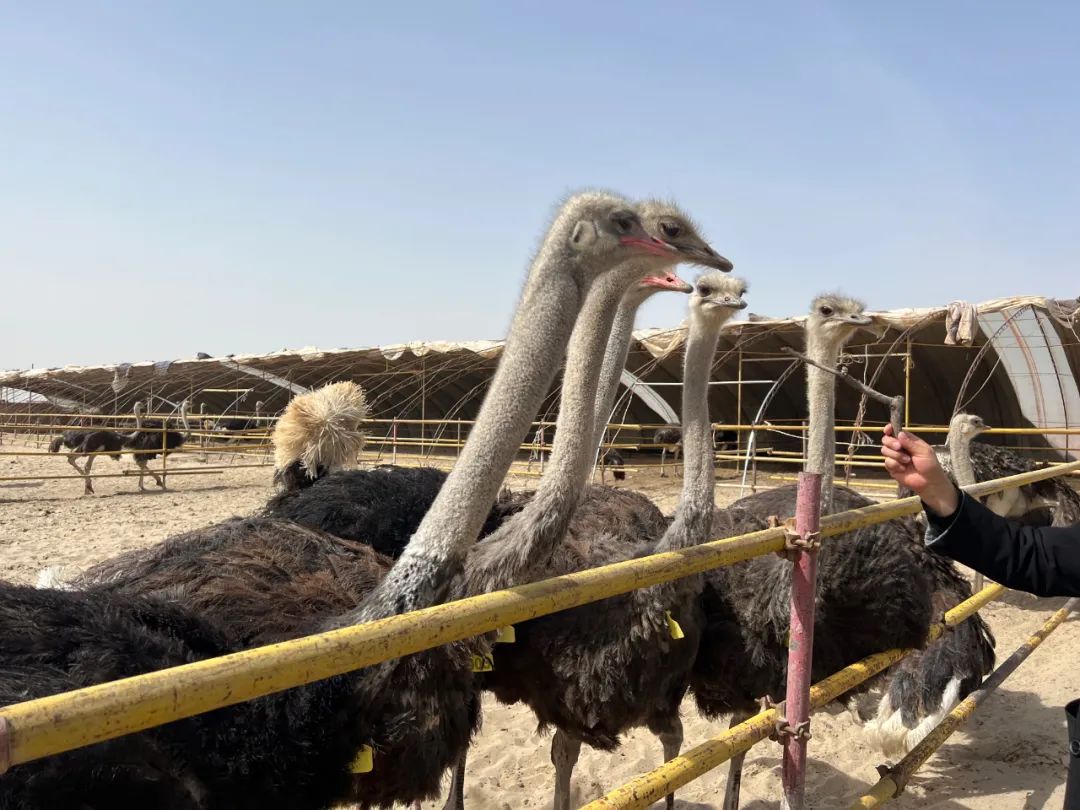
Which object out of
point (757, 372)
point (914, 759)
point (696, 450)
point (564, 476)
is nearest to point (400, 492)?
point (696, 450)

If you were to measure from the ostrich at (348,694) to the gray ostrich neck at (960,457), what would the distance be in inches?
182

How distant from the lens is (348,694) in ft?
6.31

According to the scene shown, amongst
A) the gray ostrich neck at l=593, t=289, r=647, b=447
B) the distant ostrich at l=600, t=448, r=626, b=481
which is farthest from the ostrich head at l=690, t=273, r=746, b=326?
the distant ostrich at l=600, t=448, r=626, b=481

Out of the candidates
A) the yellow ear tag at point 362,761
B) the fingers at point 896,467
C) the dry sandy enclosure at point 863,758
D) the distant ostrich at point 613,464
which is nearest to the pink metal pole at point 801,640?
the fingers at point 896,467

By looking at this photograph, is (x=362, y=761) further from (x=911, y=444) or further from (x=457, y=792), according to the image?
(x=457, y=792)

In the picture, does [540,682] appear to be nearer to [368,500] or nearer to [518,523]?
[518,523]

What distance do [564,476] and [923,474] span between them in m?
1.02

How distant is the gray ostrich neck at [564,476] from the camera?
7.86ft

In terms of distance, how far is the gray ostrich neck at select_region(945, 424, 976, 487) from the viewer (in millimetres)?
6207

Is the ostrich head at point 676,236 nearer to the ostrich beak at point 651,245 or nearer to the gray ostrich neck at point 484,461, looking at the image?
the ostrich beak at point 651,245

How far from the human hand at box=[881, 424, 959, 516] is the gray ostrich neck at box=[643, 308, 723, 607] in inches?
38.1

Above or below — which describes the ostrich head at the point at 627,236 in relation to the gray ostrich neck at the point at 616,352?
above

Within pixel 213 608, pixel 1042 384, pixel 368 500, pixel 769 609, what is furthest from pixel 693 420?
pixel 1042 384

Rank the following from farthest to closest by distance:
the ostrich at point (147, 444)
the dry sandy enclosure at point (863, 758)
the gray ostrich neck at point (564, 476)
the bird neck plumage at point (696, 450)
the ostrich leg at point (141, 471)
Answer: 1. the ostrich at point (147, 444)
2. the ostrich leg at point (141, 471)
3. the dry sandy enclosure at point (863, 758)
4. the bird neck plumage at point (696, 450)
5. the gray ostrich neck at point (564, 476)
